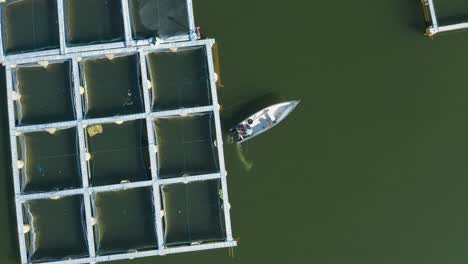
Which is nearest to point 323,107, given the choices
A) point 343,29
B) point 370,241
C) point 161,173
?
point 343,29

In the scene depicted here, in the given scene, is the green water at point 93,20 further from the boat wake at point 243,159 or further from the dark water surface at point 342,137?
the boat wake at point 243,159

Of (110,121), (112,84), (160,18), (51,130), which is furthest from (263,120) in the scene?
(51,130)

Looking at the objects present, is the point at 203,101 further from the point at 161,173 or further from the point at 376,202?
the point at 376,202

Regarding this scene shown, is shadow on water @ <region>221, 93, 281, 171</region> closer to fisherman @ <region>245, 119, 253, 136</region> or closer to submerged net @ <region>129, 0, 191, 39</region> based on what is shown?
fisherman @ <region>245, 119, 253, 136</region>

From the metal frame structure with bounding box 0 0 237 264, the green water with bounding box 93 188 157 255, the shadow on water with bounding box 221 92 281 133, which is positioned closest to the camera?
the metal frame structure with bounding box 0 0 237 264

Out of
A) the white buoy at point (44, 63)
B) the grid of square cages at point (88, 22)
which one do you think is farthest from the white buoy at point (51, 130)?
the grid of square cages at point (88, 22)

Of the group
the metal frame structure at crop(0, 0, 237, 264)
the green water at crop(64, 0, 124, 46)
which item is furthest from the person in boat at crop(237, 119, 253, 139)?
the green water at crop(64, 0, 124, 46)
